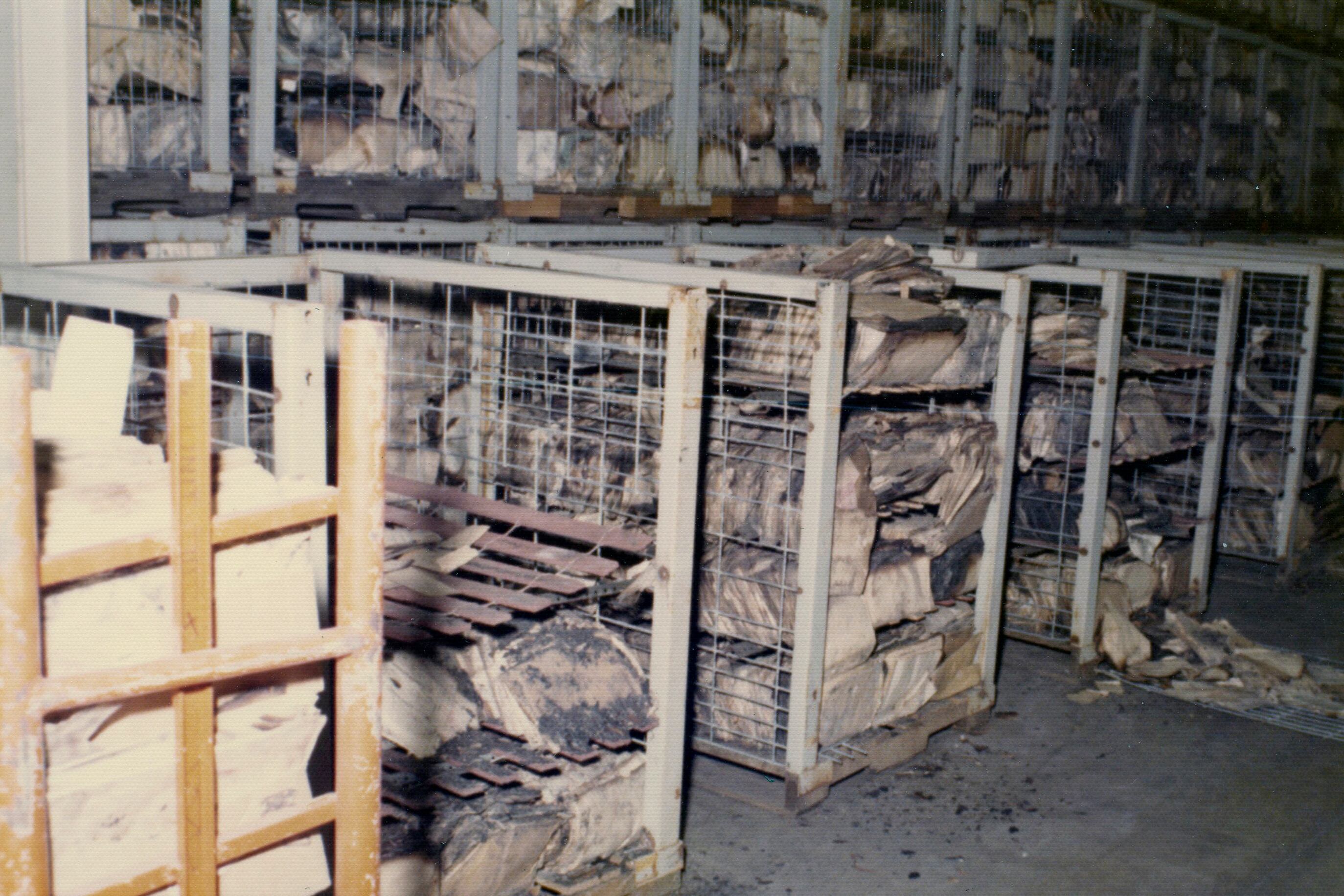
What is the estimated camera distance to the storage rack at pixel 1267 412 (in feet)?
18.4

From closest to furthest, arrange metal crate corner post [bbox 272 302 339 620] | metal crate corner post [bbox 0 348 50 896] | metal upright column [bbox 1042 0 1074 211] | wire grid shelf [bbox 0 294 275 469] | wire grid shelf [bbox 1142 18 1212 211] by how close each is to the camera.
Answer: metal crate corner post [bbox 0 348 50 896] → metal crate corner post [bbox 272 302 339 620] → wire grid shelf [bbox 0 294 275 469] → metal upright column [bbox 1042 0 1074 211] → wire grid shelf [bbox 1142 18 1212 211]

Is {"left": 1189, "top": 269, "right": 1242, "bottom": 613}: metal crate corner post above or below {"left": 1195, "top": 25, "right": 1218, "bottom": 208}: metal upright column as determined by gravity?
below

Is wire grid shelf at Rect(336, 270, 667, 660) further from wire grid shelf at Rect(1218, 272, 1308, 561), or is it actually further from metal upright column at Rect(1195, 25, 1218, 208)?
metal upright column at Rect(1195, 25, 1218, 208)

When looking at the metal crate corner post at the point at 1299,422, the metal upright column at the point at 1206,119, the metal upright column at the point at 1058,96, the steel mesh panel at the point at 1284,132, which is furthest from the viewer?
the steel mesh panel at the point at 1284,132

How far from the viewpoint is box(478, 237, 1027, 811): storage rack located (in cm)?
335

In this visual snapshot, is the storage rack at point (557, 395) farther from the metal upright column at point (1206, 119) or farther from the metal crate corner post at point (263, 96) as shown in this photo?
the metal upright column at point (1206, 119)

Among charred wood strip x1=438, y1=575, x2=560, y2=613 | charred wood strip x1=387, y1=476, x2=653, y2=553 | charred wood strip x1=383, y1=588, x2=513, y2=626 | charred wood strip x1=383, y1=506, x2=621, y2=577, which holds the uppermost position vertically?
charred wood strip x1=387, y1=476, x2=653, y2=553

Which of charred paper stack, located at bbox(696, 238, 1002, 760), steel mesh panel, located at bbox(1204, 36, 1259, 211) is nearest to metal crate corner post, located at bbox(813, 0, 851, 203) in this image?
charred paper stack, located at bbox(696, 238, 1002, 760)

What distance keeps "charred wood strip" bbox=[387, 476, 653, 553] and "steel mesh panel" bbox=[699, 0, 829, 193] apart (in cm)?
232

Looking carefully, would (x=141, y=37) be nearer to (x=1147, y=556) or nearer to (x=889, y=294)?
(x=889, y=294)

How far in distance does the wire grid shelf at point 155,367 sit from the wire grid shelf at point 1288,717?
3311 mm

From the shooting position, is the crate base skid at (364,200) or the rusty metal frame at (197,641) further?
the crate base skid at (364,200)

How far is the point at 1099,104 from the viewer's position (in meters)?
7.57

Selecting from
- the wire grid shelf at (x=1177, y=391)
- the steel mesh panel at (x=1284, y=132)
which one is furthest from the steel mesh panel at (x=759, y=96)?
the steel mesh panel at (x=1284, y=132)
